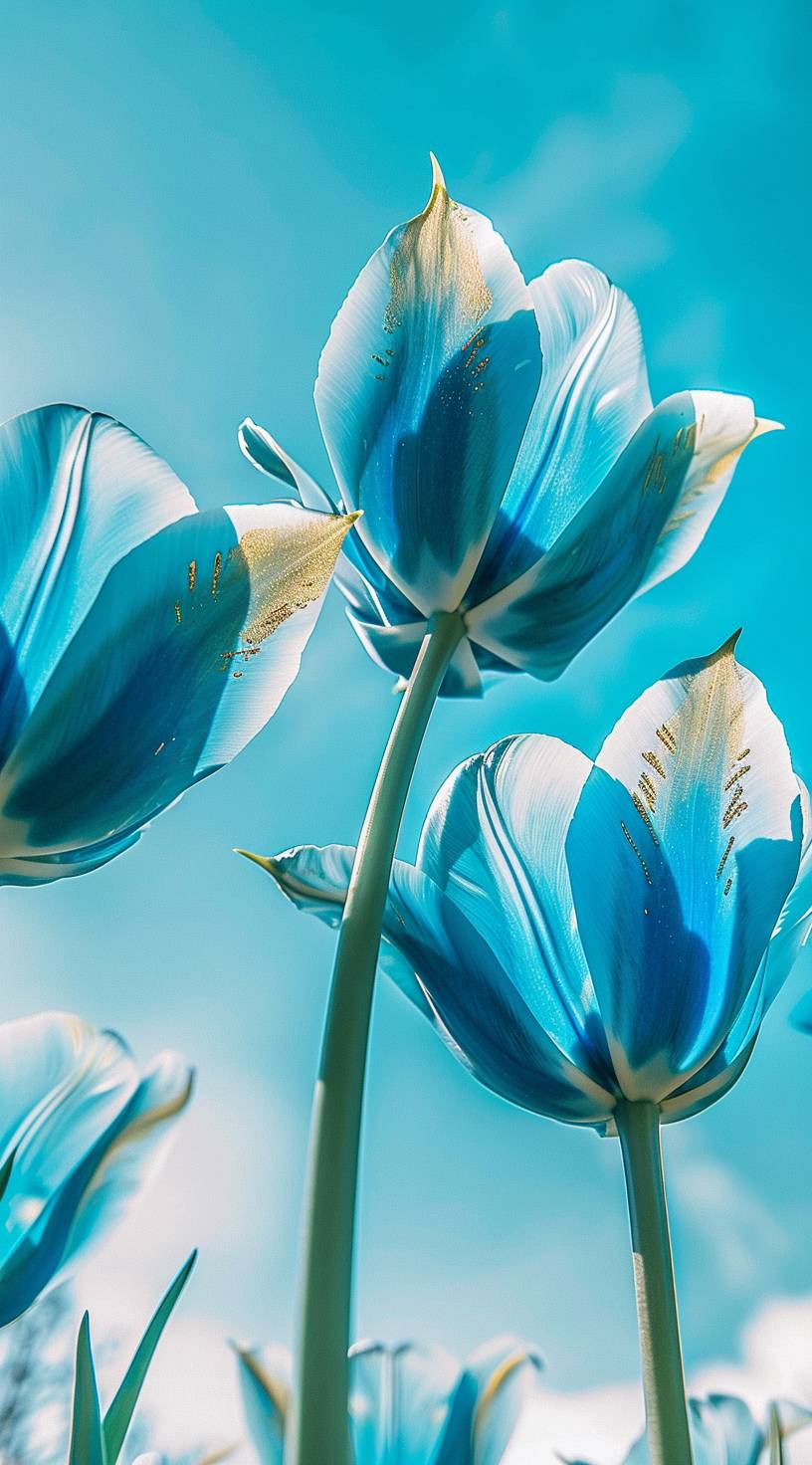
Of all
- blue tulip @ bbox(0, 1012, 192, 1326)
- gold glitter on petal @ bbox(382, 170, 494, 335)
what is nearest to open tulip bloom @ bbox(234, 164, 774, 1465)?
gold glitter on petal @ bbox(382, 170, 494, 335)

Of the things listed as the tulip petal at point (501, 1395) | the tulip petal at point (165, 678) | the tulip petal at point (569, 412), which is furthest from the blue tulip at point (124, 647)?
the tulip petal at point (501, 1395)

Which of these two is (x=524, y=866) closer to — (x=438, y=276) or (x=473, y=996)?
(x=473, y=996)

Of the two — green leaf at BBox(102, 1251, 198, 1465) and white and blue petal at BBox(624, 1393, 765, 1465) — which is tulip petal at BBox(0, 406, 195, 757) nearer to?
green leaf at BBox(102, 1251, 198, 1465)

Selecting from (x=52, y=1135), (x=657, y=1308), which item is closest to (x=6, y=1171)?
(x=52, y=1135)

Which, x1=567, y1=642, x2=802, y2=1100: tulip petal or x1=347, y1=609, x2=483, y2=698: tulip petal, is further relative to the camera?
x1=347, y1=609, x2=483, y2=698: tulip petal

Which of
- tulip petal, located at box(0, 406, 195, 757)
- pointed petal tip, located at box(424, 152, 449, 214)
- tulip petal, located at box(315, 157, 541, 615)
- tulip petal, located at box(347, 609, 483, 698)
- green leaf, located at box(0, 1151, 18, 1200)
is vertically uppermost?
pointed petal tip, located at box(424, 152, 449, 214)

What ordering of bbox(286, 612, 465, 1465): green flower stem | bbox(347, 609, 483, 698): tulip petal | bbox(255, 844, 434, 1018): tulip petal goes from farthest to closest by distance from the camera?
1. bbox(347, 609, 483, 698): tulip petal
2. bbox(255, 844, 434, 1018): tulip petal
3. bbox(286, 612, 465, 1465): green flower stem

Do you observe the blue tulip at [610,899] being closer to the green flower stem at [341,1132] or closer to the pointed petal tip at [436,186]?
the green flower stem at [341,1132]
